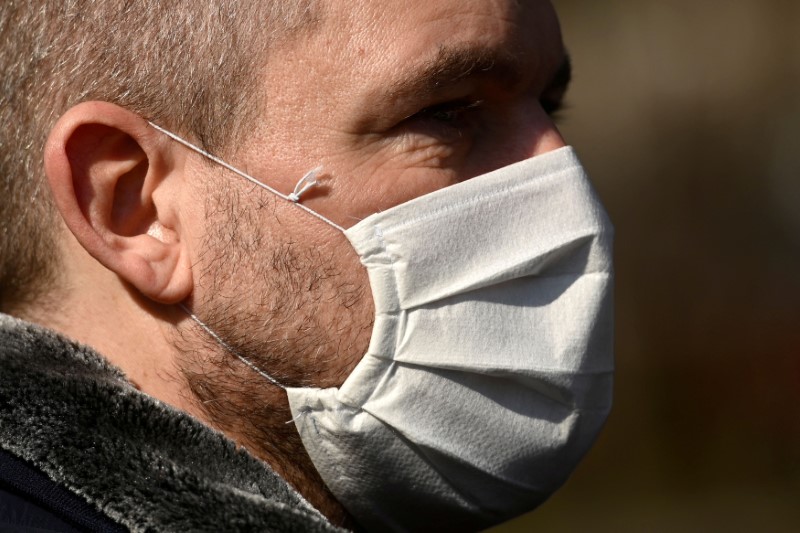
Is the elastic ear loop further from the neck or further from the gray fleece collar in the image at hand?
the gray fleece collar

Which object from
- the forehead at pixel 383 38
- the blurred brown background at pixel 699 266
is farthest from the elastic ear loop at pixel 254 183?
the blurred brown background at pixel 699 266

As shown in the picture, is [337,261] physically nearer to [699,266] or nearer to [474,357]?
[474,357]

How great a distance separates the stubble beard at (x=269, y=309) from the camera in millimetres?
1979

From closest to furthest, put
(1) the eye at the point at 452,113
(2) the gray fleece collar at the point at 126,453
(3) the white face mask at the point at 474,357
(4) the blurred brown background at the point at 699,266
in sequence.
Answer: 1. (2) the gray fleece collar at the point at 126,453
2. (3) the white face mask at the point at 474,357
3. (1) the eye at the point at 452,113
4. (4) the blurred brown background at the point at 699,266

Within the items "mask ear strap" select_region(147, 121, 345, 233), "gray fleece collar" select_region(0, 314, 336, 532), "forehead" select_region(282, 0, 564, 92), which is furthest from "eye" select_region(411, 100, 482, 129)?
"gray fleece collar" select_region(0, 314, 336, 532)

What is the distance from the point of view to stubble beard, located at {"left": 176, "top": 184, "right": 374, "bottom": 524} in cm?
198

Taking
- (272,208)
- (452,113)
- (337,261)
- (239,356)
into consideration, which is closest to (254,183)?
(272,208)

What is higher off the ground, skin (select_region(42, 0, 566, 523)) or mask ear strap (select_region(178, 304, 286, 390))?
skin (select_region(42, 0, 566, 523))

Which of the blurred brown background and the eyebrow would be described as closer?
the eyebrow

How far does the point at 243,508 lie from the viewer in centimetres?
164

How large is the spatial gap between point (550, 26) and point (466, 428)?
40.1 inches

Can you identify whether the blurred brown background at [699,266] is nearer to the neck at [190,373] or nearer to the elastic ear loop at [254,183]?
the elastic ear loop at [254,183]

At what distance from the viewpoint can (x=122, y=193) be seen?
204 centimetres

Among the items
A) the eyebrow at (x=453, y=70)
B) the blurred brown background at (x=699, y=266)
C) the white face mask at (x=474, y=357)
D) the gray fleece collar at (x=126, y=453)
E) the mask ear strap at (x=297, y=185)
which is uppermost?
the eyebrow at (x=453, y=70)
